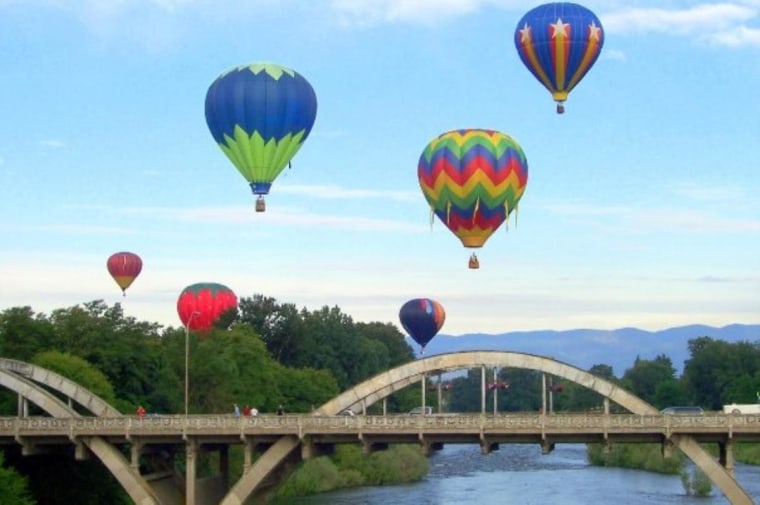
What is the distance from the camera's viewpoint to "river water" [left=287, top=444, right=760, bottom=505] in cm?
9025

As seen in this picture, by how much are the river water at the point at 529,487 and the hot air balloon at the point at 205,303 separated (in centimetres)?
2551

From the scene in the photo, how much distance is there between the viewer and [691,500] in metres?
89.4

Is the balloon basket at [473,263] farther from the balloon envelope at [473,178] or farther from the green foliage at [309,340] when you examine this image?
the green foliage at [309,340]

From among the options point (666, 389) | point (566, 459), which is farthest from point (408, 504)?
point (666, 389)

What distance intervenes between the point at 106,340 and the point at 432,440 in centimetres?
3105

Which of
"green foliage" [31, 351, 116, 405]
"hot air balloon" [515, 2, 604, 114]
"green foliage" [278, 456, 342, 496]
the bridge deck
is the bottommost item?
"green foliage" [278, 456, 342, 496]

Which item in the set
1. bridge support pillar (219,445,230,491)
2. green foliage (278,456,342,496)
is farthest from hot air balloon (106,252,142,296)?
bridge support pillar (219,445,230,491)

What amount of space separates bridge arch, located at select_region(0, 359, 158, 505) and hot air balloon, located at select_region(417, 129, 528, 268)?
27298 millimetres

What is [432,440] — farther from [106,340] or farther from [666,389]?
[666,389]

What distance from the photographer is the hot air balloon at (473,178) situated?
3393 inches

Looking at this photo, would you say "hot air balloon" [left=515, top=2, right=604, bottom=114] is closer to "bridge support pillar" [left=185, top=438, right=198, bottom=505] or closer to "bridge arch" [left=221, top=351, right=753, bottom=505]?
"bridge arch" [left=221, top=351, right=753, bottom=505]

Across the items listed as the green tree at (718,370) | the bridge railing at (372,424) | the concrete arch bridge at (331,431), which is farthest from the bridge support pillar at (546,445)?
the green tree at (718,370)

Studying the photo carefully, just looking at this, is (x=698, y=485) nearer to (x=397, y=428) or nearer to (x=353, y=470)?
(x=353, y=470)

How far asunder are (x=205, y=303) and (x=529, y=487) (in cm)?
4857
